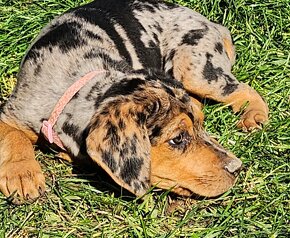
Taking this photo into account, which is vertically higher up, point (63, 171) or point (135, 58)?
point (135, 58)

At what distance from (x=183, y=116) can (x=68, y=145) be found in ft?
3.37

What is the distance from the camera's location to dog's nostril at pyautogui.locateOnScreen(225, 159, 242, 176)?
6176 millimetres

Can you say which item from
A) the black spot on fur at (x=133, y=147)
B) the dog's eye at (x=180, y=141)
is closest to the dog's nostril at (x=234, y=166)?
the dog's eye at (x=180, y=141)

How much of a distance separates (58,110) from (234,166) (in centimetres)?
155

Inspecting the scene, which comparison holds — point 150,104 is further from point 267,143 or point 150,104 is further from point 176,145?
point 267,143

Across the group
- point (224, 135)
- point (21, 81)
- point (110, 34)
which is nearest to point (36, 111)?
point (21, 81)

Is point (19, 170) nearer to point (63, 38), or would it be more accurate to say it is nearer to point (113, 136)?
point (113, 136)

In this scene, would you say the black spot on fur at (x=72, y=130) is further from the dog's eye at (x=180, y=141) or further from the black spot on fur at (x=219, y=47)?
the black spot on fur at (x=219, y=47)

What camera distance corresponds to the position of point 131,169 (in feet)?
18.5

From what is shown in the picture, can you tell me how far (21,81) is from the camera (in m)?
6.82

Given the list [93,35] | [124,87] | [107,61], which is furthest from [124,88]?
[93,35]

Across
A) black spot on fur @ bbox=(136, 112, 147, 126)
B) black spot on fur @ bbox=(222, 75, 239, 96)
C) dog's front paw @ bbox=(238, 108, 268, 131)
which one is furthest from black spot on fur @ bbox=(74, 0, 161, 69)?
black spot on fur @ bbox=(136, 112, 147, 126)

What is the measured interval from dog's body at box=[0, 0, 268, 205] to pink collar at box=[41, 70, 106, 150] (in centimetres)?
4

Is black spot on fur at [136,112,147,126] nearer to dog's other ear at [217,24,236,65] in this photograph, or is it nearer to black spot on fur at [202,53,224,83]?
black spot on fur at [202,53,224,83]
